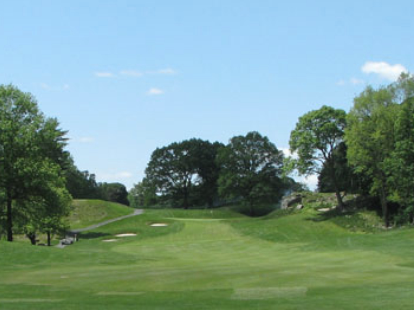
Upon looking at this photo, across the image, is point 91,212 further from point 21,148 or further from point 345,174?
point 345,174

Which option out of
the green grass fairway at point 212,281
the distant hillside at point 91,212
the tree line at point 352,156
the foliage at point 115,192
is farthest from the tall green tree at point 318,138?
the foliage at point 115,192

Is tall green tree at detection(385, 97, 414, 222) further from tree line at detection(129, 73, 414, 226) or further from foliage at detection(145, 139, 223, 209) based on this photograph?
foliage at detection(145, 139, 223, 209)

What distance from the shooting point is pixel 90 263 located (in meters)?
26.2

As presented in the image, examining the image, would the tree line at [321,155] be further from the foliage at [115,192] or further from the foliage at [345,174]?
the foliage at [115,192]

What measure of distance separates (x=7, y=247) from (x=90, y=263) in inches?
258

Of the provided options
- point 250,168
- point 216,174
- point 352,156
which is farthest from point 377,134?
point 216,174

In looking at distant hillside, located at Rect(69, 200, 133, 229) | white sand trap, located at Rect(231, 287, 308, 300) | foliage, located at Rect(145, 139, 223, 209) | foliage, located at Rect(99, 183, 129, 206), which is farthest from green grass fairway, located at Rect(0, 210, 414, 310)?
foliage, located at Rect(99, 183, 129, 206)

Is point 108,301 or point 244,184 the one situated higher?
point 244,184

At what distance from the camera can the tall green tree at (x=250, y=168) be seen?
297 ft

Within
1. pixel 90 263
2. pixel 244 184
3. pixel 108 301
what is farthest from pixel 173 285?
pixel 244 184

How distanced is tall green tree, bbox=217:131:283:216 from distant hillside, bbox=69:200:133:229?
22.4m

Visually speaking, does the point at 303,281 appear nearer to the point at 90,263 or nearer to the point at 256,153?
the point at 90,263

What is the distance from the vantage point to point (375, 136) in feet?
165

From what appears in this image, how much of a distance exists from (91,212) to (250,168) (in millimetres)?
34441
